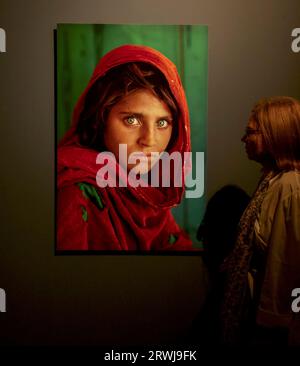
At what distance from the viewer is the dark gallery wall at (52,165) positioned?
73.6 inches

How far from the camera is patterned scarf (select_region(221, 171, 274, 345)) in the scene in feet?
4.97

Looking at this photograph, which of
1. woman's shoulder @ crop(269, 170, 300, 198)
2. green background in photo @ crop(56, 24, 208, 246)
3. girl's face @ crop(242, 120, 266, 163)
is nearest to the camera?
woman's shoulder @ crop(269, 170, 300, 198)

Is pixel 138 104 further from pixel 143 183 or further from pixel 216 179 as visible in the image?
pixel 216 179

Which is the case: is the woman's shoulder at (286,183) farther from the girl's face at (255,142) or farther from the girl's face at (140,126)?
the girl's face at (140,126)

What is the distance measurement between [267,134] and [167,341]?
1.06 m

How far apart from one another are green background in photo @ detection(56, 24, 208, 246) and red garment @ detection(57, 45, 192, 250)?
4 cm

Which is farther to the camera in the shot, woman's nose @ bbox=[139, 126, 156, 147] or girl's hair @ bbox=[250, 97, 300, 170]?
woman's nose @ bbox=[139, 126, 156, 147]

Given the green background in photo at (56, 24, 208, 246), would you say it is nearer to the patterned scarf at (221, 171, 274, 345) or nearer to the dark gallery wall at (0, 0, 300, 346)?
the dark gallery wall at (0, 0, 300, 346)

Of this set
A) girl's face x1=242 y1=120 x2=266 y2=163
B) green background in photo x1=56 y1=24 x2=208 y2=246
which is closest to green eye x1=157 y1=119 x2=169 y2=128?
green background in photo x1=56 y1=24 x2=208 y2=246

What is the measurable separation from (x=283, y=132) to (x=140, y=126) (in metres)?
0.64

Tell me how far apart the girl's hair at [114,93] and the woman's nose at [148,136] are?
8 cm

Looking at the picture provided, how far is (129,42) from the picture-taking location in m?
1.83

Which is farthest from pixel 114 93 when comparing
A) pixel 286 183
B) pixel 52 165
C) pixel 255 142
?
pixel 286 183
